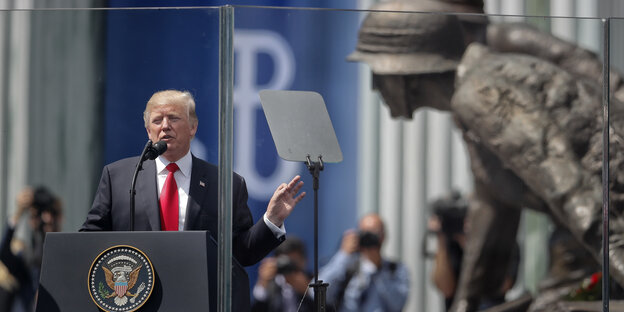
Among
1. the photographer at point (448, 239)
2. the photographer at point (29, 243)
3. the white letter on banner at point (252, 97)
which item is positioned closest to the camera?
the white letter on banner at point (252, 97)

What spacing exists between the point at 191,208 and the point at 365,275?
34.3 inches

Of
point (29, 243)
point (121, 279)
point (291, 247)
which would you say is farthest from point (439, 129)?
point (29, 243)

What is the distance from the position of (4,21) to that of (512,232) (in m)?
2.65

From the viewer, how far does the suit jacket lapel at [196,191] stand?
4.77 meters

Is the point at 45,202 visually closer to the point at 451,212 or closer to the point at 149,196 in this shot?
the point at 149,196

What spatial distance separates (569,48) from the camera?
5176 mm

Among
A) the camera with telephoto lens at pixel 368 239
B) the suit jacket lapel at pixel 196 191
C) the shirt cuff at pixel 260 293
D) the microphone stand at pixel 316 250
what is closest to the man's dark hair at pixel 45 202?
the suit jacket lapel at pixel 196 191

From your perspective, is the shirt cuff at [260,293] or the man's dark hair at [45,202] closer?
the shirt cuff at [260,293]

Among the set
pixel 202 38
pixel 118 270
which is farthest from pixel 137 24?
pixel 118 270

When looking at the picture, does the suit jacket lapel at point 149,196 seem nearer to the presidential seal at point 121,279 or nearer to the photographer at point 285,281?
the presidential seal at point 121,279

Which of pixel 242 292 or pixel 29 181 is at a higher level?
pixel 29 181

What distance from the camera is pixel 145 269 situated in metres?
4.58

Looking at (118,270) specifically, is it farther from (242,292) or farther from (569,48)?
(569,48)

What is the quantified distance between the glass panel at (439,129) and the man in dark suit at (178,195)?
0.07 meters
